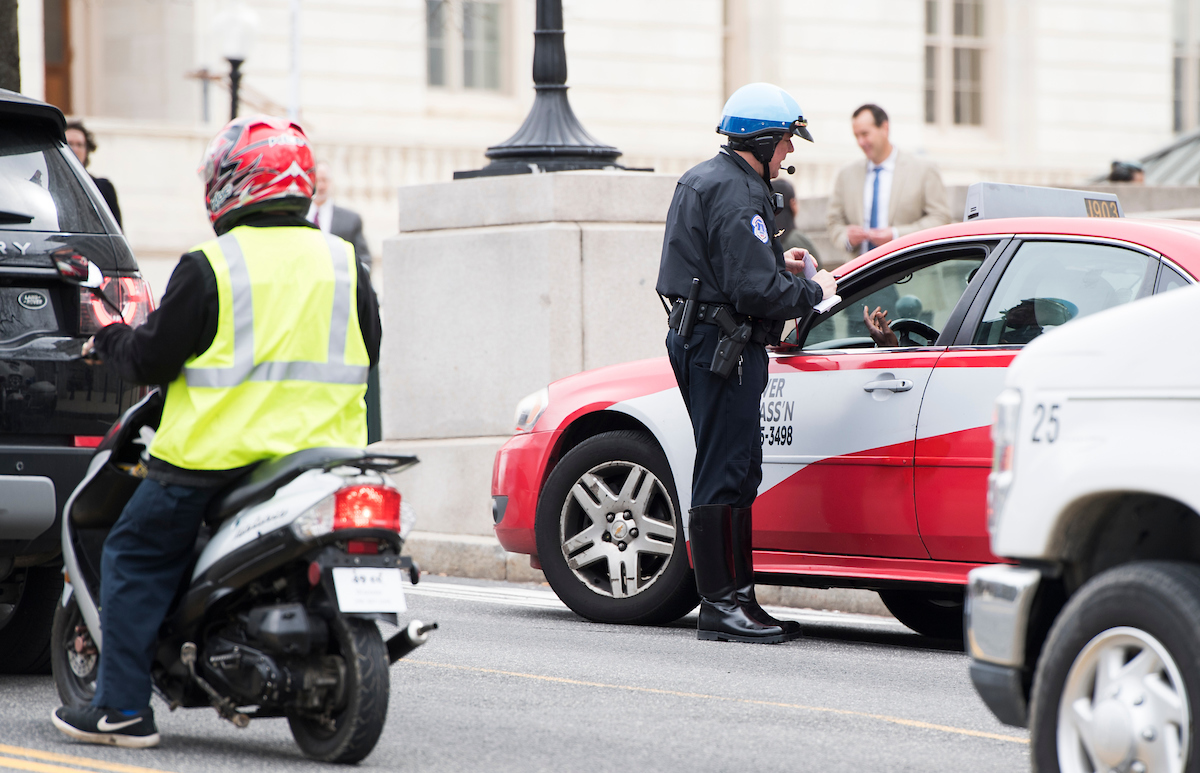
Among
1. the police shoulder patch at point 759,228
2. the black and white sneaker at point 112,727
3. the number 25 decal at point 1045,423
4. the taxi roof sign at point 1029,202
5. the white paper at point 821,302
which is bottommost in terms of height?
the black and white sneaker at point 112,727

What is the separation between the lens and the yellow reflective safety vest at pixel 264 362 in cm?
475

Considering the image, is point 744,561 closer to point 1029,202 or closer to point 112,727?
point 1029,202

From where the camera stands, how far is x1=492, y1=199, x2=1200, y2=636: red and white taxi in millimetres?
6523

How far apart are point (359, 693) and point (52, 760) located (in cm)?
85

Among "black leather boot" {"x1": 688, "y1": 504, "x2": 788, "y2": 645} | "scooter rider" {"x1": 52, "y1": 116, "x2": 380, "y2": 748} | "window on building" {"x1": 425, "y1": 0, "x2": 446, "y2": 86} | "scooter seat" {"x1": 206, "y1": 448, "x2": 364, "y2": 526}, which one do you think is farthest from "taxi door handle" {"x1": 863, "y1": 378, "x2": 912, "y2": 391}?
"window on building" {"x1": 425, "y1": 0, "x2": 446, "y2": 86}

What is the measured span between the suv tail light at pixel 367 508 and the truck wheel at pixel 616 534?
2.83 meters

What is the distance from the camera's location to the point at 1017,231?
22.1 ft

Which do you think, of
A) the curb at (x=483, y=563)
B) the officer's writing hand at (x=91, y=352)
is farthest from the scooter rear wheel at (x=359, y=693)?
the curb at (x=483, y=563)

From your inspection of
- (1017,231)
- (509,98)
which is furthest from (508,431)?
(509,98)

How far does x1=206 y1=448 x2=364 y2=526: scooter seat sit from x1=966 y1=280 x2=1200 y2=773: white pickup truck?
5.29 ft

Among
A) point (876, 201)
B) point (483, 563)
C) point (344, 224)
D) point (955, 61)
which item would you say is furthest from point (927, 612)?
point (955, 61)

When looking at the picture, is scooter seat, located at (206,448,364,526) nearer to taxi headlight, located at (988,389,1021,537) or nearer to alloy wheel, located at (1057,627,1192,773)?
taxi headlight, located at (988,389,1021,537)

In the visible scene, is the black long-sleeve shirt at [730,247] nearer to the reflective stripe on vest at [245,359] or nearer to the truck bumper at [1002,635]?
the reflective stripe on vest at [245,359]

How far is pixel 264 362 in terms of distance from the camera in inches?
187
